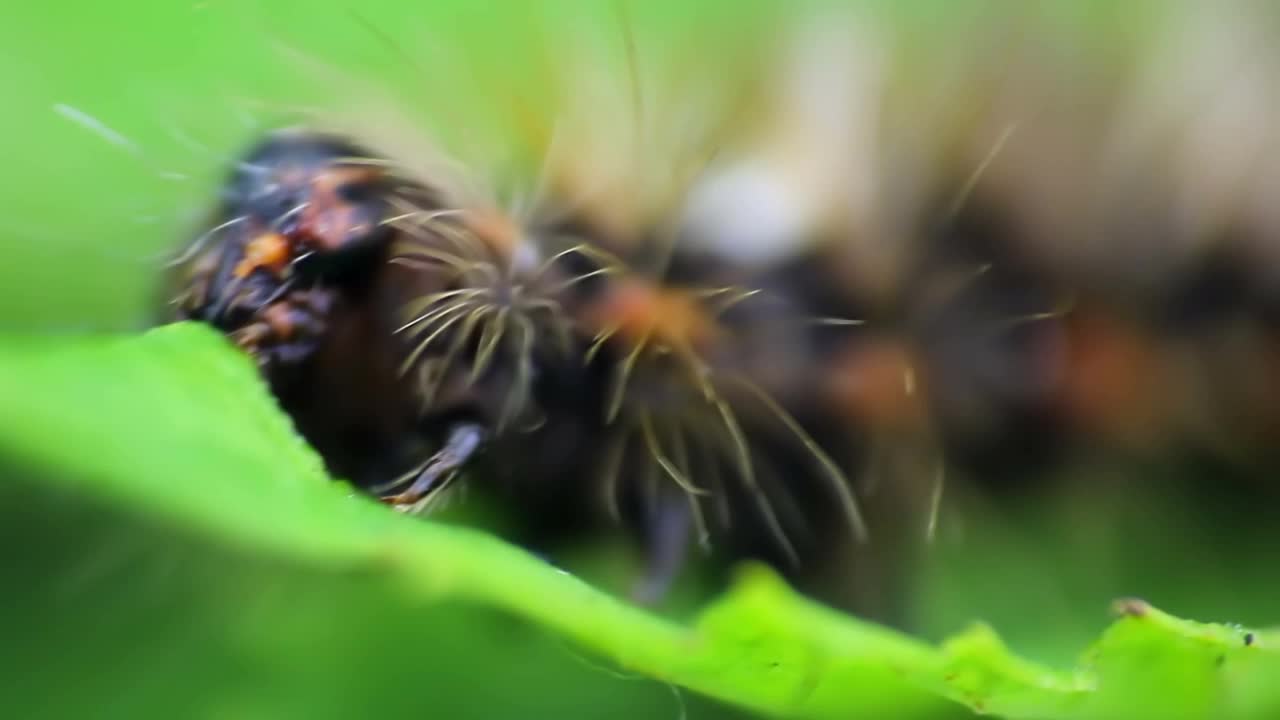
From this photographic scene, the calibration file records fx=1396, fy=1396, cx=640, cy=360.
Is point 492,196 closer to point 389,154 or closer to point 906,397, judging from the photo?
point 389,154

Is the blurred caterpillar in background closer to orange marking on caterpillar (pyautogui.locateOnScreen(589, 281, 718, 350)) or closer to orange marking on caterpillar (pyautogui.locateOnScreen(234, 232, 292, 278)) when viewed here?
orange marking on caterpillar (pyautogui.locateOnScreen(589, 281, 718, 350))

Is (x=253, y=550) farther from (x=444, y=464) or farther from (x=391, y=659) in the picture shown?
(x=444, y=464)

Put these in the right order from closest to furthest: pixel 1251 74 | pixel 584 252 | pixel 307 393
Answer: pixel 307 393, pixel 584 252, pixel 1251 74

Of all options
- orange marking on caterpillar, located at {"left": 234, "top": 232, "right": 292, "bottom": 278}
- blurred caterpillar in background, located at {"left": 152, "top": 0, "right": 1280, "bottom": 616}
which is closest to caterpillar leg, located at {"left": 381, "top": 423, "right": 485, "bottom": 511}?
blurred caterpillar in background, located at {"left": 152, "top": 0, "right": 1280, "bottom": 616}

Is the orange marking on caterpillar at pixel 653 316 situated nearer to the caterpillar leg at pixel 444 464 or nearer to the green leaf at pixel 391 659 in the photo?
the caterpillar leg at pixel 444 464

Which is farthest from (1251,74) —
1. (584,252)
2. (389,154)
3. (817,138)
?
(389,154)
